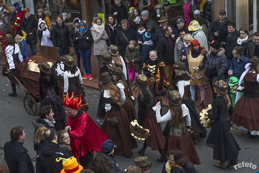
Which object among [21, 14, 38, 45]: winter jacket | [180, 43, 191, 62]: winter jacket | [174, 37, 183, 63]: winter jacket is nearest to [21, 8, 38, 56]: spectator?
[21, 14, 38, 45]: winter jacket

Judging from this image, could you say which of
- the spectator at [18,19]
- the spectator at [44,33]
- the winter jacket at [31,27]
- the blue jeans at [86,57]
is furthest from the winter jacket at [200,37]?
the spectator at [18,19]

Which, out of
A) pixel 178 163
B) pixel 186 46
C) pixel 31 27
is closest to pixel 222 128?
pixel 178 163

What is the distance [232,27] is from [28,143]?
6.36 metres

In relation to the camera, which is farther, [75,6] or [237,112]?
[75,6]

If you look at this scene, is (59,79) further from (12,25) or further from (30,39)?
(12,25)

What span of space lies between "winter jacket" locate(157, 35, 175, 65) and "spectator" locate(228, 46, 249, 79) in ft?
7.62

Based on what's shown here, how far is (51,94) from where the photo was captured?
9148mm

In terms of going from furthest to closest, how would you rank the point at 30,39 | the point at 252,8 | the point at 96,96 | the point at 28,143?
the point at 30,39
the point at 252,8
the point at 96,96
the point at 28,143

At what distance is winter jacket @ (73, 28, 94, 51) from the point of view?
12.5m

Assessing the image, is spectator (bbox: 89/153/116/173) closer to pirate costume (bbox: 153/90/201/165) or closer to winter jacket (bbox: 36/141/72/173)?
winter jacket (bbox: 36/141/72/173)

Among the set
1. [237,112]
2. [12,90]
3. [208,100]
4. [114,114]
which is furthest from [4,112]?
[237,112]

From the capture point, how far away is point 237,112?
8.36m

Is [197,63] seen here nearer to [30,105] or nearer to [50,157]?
[30,105]

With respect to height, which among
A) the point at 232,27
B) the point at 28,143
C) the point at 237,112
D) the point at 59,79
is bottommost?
the point at 28,143
